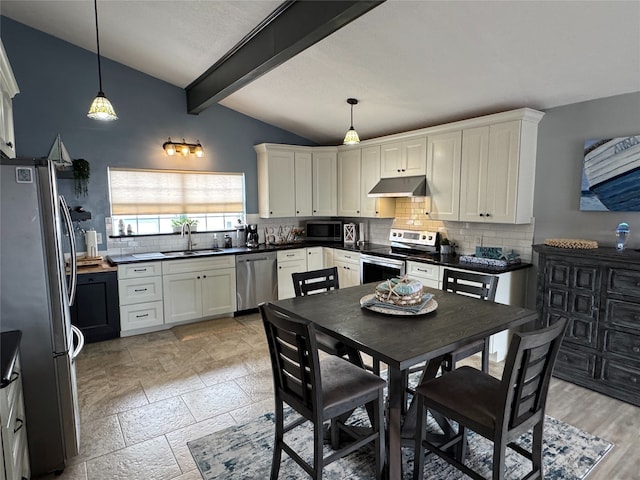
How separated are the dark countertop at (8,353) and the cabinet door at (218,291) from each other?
280cm

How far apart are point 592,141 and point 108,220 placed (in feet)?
17.0

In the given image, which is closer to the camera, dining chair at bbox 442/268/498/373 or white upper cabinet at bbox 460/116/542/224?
dining chair at bbox 442/268/498/373

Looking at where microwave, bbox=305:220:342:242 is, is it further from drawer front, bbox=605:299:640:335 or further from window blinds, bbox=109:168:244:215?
drawer front, bbox=605:299:640:335

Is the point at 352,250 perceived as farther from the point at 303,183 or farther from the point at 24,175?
the point at 24,175

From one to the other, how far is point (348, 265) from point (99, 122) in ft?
11.7

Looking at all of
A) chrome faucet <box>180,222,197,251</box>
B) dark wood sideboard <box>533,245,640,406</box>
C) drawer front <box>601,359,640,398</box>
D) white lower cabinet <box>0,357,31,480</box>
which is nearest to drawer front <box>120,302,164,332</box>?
chrome faucet <box>180,222,197,251</box>

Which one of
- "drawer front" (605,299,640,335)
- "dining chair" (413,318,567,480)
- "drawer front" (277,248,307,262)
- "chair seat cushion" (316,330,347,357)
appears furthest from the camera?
"drawer front" (277,248,307,262)

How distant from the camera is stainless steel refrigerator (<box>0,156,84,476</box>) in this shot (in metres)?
1.96

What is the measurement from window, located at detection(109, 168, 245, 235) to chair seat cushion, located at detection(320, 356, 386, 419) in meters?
3.69

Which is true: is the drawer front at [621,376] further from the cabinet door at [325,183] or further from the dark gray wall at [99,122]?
the dark gray wall at [99,122]

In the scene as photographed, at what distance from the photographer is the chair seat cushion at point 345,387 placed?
1.87 meters

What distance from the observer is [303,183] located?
564cm

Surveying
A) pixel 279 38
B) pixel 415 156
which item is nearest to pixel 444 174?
pixel 415 156

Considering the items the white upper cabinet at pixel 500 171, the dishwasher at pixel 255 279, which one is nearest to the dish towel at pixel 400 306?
the white upper cabinet at pixel 500 171
